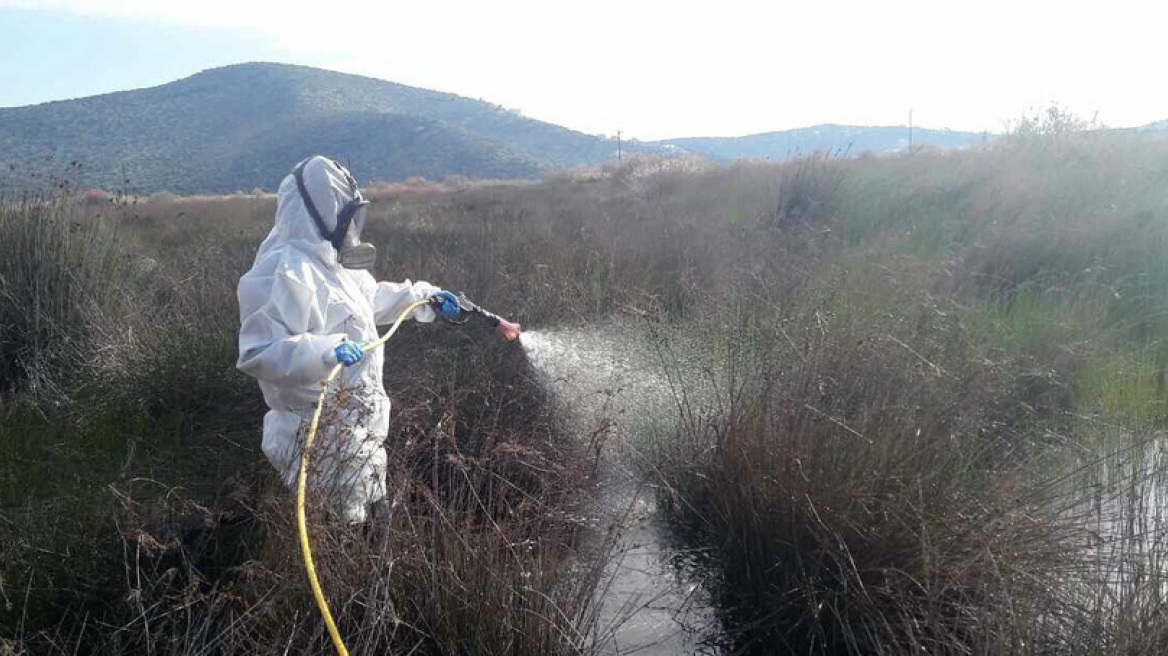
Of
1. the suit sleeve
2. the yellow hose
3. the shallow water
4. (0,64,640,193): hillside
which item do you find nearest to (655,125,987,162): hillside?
(0,64,640,193): hillside

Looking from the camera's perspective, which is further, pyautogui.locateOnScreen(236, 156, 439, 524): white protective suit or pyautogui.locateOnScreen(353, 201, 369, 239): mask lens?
pyautogui.locateOnScreen(353, 201, 369, 239): mask lens

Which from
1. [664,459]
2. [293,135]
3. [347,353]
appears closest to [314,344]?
[347,353]

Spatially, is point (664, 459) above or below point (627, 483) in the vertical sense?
above

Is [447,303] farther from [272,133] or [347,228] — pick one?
[272,133]

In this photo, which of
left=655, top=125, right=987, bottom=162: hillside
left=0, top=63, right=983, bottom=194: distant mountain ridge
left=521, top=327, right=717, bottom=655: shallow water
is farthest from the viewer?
left=655, top=125, right=987, bottom=162: hillside

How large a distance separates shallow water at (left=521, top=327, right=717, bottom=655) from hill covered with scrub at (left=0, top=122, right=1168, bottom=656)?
0.17 ft

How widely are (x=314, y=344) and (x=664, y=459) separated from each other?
1.91m

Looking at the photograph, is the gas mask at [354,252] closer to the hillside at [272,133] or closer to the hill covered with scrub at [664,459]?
the hill covered with scrub at [664,459]

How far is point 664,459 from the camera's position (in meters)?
4.47

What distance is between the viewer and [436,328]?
6684 millimetres

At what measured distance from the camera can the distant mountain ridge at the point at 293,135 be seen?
A: 68.5m

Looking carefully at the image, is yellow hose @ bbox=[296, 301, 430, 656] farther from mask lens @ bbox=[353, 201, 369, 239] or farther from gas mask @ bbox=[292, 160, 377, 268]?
mask lens @ bbox=[353, 201, 369, 239]

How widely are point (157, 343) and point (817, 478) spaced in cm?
463

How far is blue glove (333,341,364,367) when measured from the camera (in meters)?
3.17
